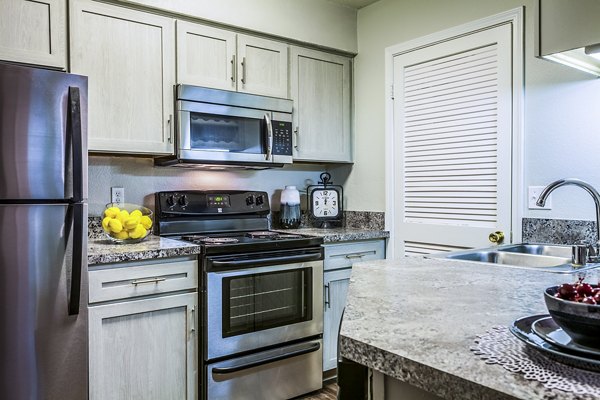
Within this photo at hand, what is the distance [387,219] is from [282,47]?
1339mm

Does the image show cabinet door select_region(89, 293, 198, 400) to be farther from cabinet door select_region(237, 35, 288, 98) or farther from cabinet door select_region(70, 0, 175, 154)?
cabinet door select_region(237, 35, 288, 98)

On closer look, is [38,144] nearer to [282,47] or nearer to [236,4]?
[236,4]

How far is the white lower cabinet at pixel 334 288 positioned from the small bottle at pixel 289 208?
464 millimetres

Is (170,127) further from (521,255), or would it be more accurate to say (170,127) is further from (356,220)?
(521,255)

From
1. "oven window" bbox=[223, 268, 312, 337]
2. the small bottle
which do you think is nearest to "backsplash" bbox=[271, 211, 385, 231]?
the small bottle

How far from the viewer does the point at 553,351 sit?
0.70m

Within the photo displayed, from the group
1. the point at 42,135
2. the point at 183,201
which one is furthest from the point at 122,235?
the point at 42,135

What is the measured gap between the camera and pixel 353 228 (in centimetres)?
337

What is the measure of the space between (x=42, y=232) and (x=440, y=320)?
5.11ft

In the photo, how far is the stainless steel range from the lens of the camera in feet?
7.54

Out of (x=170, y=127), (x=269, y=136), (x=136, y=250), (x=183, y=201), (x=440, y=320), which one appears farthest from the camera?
(x=269, y=136)

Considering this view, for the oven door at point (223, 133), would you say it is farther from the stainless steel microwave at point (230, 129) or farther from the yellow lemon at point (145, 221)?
the yellow lemon at point (145, 221)

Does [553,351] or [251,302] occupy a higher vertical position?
[553,351]

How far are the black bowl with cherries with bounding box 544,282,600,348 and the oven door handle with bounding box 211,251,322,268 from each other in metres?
1.73
